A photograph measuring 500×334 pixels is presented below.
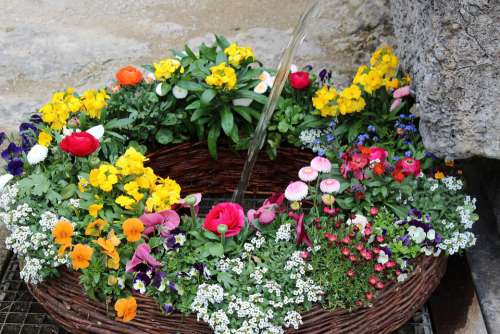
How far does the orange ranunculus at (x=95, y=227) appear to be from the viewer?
185 centimetres

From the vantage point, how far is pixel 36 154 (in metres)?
2.10

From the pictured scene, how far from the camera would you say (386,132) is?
2277mm

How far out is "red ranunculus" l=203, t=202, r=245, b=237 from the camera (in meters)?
1.90

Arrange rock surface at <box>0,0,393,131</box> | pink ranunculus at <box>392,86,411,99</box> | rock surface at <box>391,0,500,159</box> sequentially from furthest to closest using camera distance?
rock surface at <box>0,0,393,131</box>
pink ranunculus at <box>392,86,411,99</box>
rock surface at <box>391,0,500,159</box>

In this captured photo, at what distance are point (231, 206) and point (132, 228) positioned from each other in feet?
0.95

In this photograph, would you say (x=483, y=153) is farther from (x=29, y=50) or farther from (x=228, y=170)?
(x=29, y=50)

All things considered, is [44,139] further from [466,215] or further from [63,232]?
[466,215]

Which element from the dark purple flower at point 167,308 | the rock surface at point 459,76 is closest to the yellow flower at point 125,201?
the dark purple flower at point 167,308

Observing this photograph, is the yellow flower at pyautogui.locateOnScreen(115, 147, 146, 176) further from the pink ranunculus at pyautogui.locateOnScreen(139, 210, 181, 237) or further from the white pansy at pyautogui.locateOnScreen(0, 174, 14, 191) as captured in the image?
the white pansy at pyautogui.locateOnScreen(0, 174, 14, 191)

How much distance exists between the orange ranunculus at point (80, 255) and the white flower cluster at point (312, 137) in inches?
35.0

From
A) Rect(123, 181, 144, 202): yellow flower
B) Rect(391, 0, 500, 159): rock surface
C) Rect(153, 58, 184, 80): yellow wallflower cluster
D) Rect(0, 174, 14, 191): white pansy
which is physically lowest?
Rect(0, 174, 14, 191): white pansy

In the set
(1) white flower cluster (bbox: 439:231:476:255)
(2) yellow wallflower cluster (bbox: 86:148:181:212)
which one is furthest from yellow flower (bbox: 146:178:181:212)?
(1) white flower cluster (bbox: 439:231:476:255)

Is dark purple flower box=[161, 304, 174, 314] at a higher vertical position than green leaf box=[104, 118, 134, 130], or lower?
lower

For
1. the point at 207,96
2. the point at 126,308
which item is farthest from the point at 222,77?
the point at 126,308
